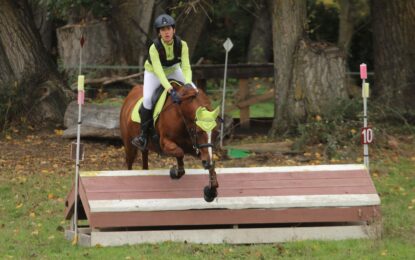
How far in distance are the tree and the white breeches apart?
6.24 meters

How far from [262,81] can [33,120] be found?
12.8m

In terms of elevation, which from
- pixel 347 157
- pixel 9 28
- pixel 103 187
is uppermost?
pixel 9 28

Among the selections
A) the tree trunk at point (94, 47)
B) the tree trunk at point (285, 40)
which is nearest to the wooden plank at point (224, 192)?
the tree trunk at point (285, 40)

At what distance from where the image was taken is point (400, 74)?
55.1ft

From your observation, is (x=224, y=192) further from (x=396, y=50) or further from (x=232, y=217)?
(x=396, y=50)

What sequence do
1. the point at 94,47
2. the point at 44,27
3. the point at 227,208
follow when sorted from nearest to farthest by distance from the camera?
the point at 227,208, the point at 94,47, the point at 44,27

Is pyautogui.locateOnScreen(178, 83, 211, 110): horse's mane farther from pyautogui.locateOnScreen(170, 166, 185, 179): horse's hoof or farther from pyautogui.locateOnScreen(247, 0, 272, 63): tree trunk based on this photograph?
pyautogui.locateOnScreen(247, 0, 272, 63): tree trunk

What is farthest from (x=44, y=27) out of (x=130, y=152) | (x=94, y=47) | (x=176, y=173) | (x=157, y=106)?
(x=176, y=173)

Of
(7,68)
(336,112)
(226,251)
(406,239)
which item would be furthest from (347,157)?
(7,68)

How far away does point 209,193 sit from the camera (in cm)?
801

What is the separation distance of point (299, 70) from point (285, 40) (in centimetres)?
69

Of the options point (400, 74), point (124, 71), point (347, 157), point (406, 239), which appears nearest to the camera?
point (406, 239)

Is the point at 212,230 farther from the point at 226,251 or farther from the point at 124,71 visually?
the point at 124,71

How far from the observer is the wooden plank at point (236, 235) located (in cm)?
824
